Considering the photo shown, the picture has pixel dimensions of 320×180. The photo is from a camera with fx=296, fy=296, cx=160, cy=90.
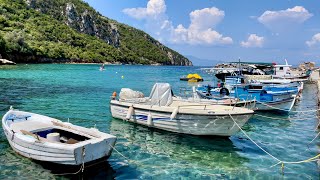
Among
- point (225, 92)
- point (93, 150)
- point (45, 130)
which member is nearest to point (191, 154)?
point (93, 150)

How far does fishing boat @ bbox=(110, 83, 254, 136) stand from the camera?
17031 mm

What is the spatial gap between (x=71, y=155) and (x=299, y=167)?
10222 millimetres

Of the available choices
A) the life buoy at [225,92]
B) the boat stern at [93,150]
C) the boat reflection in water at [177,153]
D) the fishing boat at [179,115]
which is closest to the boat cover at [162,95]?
the fishing boat at [179,115]

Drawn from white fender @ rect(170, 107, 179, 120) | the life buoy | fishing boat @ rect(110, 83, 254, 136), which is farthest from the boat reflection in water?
the life buoy

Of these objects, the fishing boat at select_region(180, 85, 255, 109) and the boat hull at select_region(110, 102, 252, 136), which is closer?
the boat hull at select_region(110, 102, 252, 136)

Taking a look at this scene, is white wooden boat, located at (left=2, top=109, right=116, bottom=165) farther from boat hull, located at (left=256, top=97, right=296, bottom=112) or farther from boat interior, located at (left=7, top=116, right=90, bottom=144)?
boat hull, located at (left=256, top=97, right=296, bottom=112)

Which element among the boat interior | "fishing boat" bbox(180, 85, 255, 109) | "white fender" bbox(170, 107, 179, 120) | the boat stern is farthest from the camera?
"fishing boat" bbox(180, 85, 255, 109)

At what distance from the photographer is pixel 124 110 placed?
21.3 meters

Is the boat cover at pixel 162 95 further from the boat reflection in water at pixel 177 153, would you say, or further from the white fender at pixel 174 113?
the white fender at pixel 174 113

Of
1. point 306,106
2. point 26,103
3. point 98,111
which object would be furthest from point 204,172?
point 306,106

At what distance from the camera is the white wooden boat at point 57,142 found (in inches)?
432

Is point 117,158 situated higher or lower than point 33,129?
lower

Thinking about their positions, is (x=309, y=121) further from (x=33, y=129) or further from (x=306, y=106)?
(x=33, y=129)

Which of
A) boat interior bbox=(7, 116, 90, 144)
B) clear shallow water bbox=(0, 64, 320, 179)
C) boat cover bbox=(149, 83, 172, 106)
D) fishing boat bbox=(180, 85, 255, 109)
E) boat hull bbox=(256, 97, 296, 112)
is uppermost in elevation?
boat cover bbox=(149, 83, 172, 106)
